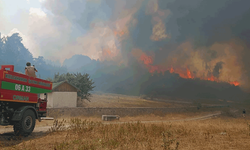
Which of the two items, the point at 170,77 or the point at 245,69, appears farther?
the point at 170,77

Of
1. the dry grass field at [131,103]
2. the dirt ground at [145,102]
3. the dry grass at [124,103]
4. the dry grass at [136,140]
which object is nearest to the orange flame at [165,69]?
the dirt ground at [145,102]

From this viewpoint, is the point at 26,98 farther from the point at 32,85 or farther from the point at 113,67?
the point at 113,67

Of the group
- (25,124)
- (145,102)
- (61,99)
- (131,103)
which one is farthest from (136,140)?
(145,102)

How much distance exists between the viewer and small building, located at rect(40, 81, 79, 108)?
33.5 m

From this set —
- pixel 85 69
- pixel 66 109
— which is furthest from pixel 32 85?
pixel 85 69

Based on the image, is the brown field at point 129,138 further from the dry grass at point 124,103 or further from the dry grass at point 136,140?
the dry grass at point 124,103

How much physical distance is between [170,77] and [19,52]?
120804 millimetres

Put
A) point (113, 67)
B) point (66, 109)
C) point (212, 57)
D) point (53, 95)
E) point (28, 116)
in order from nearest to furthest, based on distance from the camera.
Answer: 1. point (28, 116)
2. point (66, 109)
3. point (53, 95)
4. point (212, 57)
5. point (113, 67)

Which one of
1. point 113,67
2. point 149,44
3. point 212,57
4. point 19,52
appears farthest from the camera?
point 19,52

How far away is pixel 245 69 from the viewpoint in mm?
72062

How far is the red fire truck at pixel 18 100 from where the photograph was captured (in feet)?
27.3

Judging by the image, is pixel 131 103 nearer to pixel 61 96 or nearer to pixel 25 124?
pixel 61 96

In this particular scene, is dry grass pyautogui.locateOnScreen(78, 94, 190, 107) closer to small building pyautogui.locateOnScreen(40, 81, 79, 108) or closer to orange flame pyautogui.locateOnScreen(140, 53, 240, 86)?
small building pyautogui.locateOnScreen(40, 81, 79, 108)

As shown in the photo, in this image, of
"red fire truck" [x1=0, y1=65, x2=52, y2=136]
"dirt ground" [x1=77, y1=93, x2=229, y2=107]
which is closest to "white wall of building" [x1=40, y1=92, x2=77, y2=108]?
"dirt ground" [x1=77, y1=93, x2=229, y2=107]
